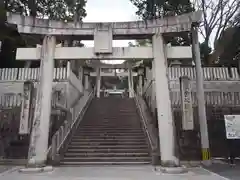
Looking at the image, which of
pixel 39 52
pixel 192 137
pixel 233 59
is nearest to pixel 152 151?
pixel 192 137

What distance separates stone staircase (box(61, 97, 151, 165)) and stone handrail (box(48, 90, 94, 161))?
1.26ft

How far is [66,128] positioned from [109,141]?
207cm

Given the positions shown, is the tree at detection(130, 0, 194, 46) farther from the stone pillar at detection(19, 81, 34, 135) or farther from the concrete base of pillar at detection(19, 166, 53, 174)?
the concrete base of pillar at detection(19, 166, 53, 174)

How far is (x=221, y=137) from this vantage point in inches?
498

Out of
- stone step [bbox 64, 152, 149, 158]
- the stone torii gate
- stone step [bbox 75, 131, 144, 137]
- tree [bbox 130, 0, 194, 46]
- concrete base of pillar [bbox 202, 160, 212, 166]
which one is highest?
tree [bbox 130, 0, 194, 46]

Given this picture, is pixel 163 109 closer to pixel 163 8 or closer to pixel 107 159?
pixel 107 159

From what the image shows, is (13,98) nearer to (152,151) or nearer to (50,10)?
(152,151)

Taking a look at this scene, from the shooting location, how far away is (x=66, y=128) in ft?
39.2

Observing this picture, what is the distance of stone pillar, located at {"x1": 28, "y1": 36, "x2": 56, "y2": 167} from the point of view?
29.2ft

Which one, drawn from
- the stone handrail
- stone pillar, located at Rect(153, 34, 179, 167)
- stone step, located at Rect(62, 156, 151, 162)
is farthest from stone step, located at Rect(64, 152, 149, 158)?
stone pillar, located at Rect(153, 34, 179, 167)

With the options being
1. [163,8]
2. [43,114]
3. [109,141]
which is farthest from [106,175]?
[163,8]

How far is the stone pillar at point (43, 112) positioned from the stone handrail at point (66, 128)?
0.97 m

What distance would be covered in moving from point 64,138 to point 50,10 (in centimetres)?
1339

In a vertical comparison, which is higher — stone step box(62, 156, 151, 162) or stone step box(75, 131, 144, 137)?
stone step box(75, 131, 144, 137)
